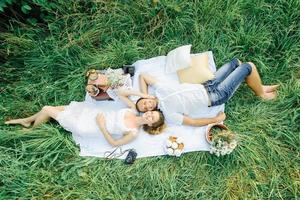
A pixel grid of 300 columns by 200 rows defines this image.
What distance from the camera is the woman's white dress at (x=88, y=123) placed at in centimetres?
467

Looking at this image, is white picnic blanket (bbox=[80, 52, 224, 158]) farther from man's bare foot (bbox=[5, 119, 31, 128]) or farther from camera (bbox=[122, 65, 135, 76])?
man's bare foot (bbox=[5, 119, 31, 128])

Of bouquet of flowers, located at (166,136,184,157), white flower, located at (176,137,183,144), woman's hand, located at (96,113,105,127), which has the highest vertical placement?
woman's hand, located at (96,113,105,127)

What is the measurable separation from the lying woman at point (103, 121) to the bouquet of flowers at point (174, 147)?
20cm

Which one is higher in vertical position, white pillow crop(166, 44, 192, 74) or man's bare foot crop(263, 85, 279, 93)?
white pillow crop(166, 44, 192, 74)

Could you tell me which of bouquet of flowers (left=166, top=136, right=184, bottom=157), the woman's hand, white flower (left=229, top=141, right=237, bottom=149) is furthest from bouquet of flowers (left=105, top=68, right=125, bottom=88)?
white flower (left=229, top=141, right=237, bottom=149)

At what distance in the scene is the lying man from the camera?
4.67 metres

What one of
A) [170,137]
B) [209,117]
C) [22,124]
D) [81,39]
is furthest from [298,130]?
[22,124]

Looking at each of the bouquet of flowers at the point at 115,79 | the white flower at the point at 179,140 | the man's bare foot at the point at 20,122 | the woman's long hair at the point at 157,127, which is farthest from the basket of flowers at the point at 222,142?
the man's bare foot at the point at 20,122

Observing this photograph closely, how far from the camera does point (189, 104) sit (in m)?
4.68

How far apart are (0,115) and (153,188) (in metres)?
1.88

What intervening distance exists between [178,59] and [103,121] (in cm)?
105

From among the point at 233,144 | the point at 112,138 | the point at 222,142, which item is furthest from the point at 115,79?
the point at 233,144

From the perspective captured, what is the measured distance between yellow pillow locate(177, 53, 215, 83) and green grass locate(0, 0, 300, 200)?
0.22 m

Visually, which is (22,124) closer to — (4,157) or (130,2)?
(4,157)
